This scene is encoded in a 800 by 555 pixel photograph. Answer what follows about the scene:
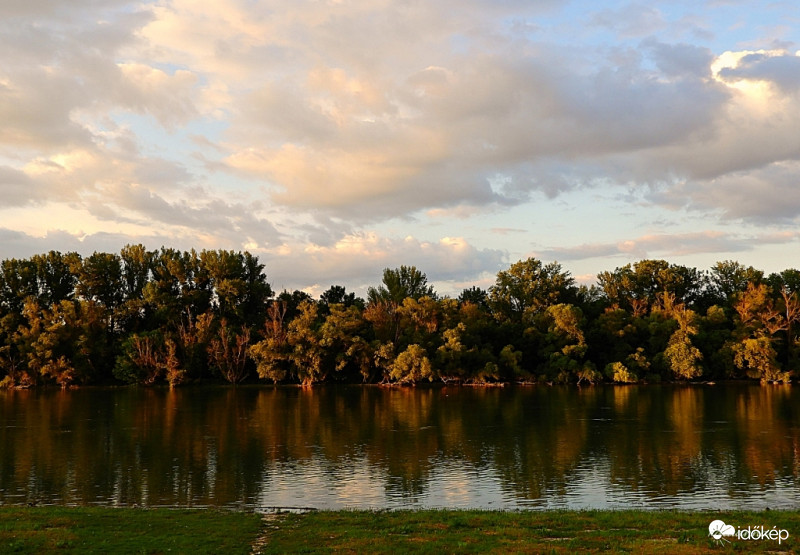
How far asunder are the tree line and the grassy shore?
8868 cm

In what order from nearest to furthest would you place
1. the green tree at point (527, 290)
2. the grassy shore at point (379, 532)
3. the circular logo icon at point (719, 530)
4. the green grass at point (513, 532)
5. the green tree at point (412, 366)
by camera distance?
1. the green grass at point (513, 532)
2. the grassy shore at point (379, 532)
3. the circular logo icon at point (719, 530)
4. the green tree at point (412, 366)
5. the green tree at point (527, 290)

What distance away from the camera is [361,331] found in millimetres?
126500

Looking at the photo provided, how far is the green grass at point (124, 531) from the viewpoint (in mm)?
21281

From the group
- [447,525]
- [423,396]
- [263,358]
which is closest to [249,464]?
[447,525]

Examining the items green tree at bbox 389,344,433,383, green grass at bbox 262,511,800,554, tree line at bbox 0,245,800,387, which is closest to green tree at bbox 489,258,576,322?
tree line at bbox 0,245,800,387

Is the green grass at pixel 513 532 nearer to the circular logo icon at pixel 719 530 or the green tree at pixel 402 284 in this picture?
the circular logo icon at pixel 719 530

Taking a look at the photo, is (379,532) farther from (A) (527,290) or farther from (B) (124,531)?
(A) (527,290)

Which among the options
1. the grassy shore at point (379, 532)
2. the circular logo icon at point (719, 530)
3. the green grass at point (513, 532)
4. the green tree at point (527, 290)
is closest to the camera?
the green grass at point (513, 532)

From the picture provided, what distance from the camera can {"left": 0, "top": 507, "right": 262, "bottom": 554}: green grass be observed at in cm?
2128

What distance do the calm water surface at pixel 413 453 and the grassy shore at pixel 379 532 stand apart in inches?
262

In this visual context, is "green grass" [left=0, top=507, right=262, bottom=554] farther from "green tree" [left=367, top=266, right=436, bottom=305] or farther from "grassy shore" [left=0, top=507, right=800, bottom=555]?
"green tree" [left=367, top=266, right=436, bottom=305]

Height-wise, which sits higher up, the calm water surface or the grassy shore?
the grassy shore

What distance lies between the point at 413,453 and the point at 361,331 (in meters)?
78.5

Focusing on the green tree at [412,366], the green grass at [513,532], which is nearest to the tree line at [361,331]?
the green tree at [412,366]
